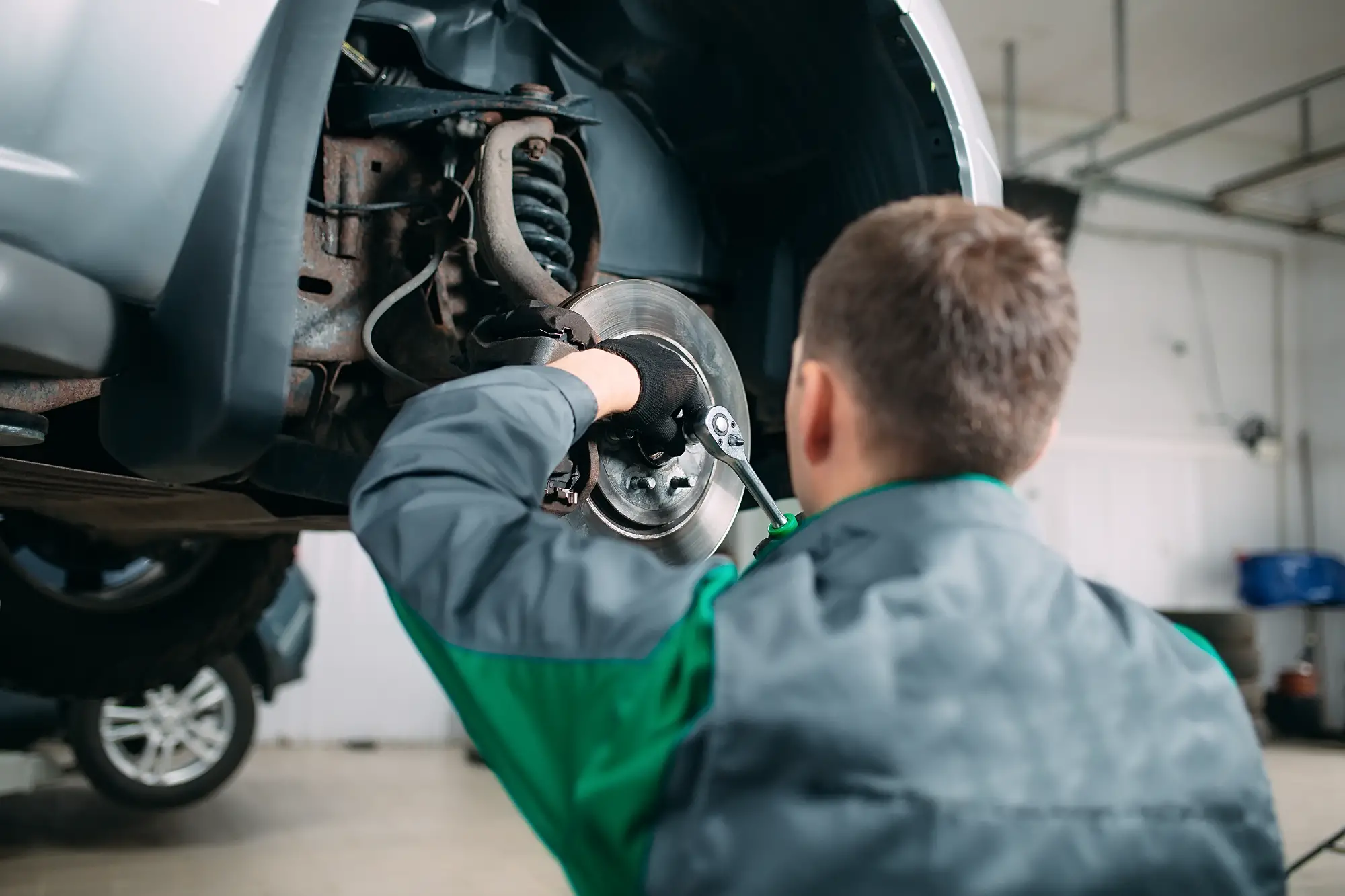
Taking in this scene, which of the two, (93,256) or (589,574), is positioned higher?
(93,256)

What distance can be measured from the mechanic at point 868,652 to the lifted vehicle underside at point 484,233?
388mm

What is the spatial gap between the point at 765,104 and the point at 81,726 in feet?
7.94

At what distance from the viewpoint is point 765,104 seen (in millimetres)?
1446

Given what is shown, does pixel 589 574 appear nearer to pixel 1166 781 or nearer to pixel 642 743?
pixel 642 743

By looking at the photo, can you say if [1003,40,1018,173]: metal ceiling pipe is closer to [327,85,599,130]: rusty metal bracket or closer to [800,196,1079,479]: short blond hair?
[327,85,599,130]: rusty metal bracket

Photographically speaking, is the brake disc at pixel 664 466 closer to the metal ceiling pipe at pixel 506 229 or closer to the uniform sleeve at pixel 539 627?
the metal ceiling pipe at pixel 506 229

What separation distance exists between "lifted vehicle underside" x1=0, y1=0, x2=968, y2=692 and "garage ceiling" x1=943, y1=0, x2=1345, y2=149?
12.5 ft

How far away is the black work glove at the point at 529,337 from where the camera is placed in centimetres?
96

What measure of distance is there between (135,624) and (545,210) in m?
1.23

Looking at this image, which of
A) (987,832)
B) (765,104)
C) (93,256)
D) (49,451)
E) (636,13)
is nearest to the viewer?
(987,832)

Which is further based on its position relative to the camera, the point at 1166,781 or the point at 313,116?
the point at 313,116

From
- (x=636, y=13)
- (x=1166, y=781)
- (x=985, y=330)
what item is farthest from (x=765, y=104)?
(x=1166, y=781)

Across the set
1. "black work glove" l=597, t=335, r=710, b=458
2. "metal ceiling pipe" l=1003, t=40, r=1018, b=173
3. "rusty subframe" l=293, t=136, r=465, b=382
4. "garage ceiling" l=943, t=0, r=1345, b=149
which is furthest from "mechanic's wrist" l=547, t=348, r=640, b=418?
"metal ceiling pipe" l=1003, t=40, r=1018, b=173

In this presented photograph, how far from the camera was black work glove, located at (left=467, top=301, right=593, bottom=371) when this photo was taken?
37.7 inches
